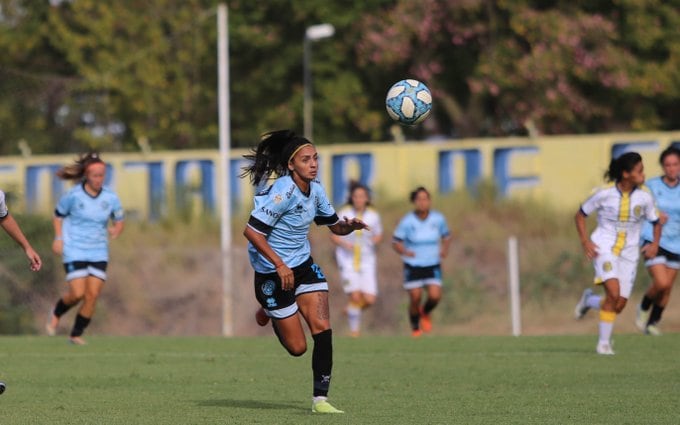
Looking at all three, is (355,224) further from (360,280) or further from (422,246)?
(360,280)

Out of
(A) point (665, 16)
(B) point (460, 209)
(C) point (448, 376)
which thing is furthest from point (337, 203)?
(C) point (448, 376)

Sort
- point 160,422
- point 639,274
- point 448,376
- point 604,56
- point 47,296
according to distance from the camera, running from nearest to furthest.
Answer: point 160,422, point 448,376, point 639,274, point 47,296, point 604,56

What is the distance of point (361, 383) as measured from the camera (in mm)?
12789

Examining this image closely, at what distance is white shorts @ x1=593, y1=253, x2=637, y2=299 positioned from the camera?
14742 millimetres

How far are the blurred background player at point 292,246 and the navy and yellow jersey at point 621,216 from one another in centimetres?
488

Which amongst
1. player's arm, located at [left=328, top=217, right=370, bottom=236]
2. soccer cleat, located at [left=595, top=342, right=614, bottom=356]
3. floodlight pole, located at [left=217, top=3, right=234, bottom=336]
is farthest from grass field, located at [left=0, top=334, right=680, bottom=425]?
floodlight pole, located at [left=217, top=3, right=234, bottom=336]

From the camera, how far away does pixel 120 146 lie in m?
41.6

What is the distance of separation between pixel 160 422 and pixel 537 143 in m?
21.3

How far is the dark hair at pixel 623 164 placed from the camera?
14.5 meters

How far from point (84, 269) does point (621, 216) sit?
22.7 ft

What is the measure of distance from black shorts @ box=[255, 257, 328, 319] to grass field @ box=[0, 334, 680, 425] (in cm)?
74

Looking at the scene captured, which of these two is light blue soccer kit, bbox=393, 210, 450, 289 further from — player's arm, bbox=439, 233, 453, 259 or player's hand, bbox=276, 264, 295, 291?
player's hand, bbox=276, 264, 295, 291

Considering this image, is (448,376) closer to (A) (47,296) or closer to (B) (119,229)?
(B) (119,229)

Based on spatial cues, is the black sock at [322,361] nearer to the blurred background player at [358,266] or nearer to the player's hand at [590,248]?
the player's hand at [590,248]
